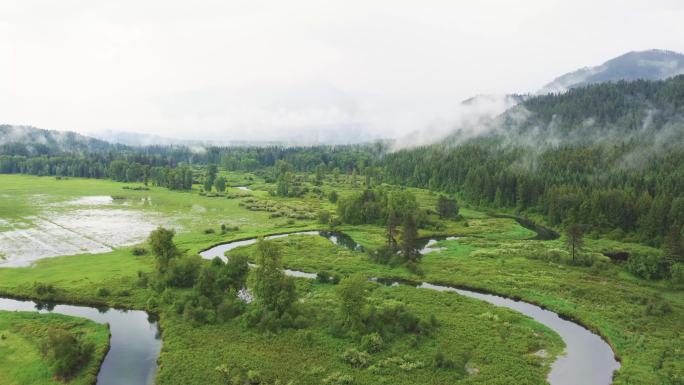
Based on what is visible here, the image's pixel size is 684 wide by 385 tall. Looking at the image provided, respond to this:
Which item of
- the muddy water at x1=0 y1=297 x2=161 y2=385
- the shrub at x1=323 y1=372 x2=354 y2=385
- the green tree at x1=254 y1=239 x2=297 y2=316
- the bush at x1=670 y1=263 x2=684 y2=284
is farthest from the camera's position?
the bush at x1=670 y1=263 x2=684 y2=284

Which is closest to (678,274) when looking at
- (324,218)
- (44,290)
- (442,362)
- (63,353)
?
(442,362)

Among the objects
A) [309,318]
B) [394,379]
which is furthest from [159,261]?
[394,379]

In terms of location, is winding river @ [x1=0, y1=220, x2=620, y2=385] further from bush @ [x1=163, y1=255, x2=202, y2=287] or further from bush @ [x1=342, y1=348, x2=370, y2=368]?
bush @ [x1=342, y1=348, x2=370, y2=368]

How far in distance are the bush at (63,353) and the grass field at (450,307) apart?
935cm

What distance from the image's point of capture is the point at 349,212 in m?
132

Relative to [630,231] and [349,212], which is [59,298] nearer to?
[349,212]

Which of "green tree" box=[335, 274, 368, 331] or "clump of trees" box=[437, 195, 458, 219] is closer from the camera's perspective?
"green tree" box=[335, 274, 368, 331]

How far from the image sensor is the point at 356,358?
47.7m

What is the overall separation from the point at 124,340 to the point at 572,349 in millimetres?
58690

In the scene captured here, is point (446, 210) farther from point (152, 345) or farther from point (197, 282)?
point (152, 345)

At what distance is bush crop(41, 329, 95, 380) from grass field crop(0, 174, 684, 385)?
9345 mm

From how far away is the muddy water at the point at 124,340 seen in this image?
46062 millimetres

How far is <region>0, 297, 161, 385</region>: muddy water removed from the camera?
4606 centimetres

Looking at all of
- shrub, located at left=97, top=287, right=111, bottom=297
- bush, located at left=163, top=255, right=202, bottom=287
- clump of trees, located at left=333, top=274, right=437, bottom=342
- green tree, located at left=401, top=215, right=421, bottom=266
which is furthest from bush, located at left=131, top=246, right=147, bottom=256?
green tree, located at left=401, top=215, right=421, bottom=266
